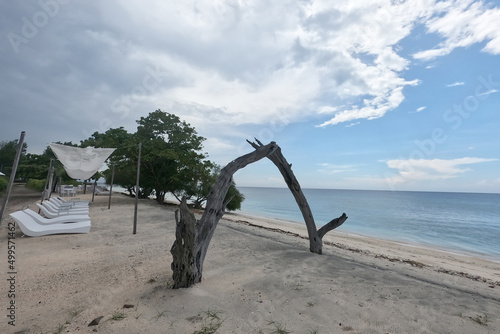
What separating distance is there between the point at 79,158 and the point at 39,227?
355 cm

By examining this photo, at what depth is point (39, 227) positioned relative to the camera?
24.3 ft

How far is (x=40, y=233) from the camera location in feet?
23.3

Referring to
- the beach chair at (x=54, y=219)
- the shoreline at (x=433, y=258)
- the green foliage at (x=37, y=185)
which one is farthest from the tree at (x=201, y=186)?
the green foliage at (x=37, y=185)

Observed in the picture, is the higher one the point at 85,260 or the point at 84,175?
the point at 84,175

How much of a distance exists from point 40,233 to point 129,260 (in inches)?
157

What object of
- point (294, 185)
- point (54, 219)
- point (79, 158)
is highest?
point (79, 158)

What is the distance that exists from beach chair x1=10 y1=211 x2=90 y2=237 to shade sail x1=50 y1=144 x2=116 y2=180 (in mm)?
2614

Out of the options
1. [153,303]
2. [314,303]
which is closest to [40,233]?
[153,303]

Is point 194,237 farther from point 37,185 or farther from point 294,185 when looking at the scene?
point 37,185

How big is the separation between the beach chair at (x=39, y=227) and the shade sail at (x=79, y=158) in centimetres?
261

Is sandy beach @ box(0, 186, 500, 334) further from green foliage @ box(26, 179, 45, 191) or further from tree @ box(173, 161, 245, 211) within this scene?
green foliage @ box(26, 179, 45, 191)

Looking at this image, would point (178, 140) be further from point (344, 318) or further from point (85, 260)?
point (344, 318)

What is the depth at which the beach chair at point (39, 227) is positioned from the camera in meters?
7.04

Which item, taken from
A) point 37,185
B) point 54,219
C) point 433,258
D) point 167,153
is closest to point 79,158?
point 54,219
